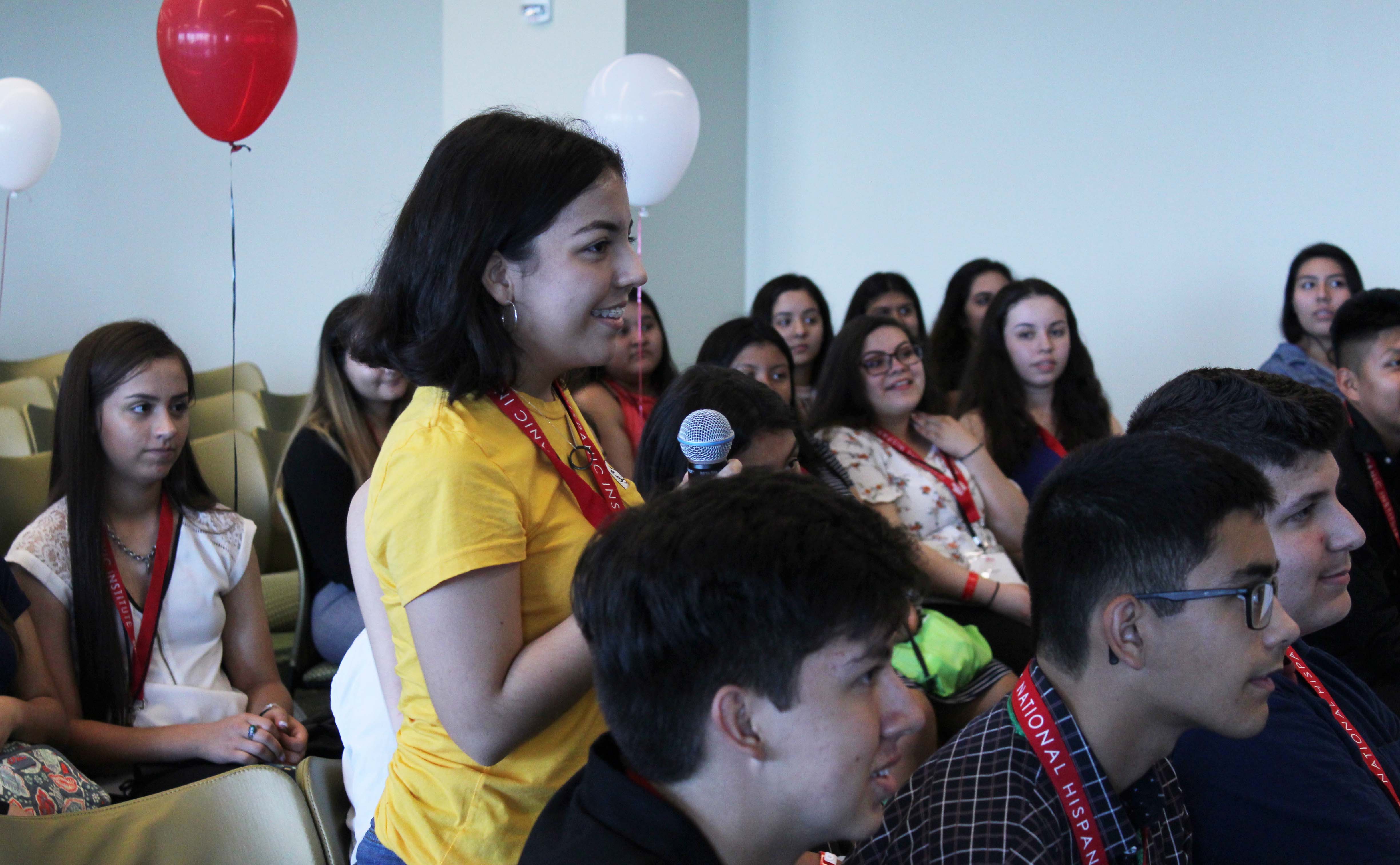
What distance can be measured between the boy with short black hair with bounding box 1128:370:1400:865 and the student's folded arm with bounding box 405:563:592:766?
0.79m

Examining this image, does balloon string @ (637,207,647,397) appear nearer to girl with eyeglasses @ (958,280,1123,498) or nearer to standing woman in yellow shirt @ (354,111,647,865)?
girl with eyeglasses @ (958,280,1123,498)

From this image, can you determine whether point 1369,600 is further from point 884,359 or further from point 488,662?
point 488,662

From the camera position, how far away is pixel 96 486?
2.27 meters

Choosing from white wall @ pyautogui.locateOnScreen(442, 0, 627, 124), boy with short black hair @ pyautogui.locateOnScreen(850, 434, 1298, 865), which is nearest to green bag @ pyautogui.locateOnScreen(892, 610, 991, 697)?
boy with short black hair @ pyautogui.locateOnScreen(850, 434, 1298, 865)

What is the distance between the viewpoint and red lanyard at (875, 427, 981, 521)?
10.0 feet

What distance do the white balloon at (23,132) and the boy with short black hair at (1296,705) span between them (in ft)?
14.1

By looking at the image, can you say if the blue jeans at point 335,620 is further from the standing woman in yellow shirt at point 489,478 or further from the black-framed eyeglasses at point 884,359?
the standing woman in yellow shirt at point 489,478

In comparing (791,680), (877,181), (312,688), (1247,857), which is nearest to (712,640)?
(791,680)

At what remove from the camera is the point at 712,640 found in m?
0.84

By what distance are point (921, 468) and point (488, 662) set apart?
216 cm

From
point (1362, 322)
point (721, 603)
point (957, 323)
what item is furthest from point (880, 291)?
point (721, 603)

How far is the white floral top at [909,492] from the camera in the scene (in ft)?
9.67

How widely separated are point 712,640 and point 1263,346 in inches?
164

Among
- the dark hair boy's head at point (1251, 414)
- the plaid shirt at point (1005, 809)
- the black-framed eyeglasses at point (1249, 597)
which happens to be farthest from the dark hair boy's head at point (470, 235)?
the dark hair boy's head at point (1251, 414)
